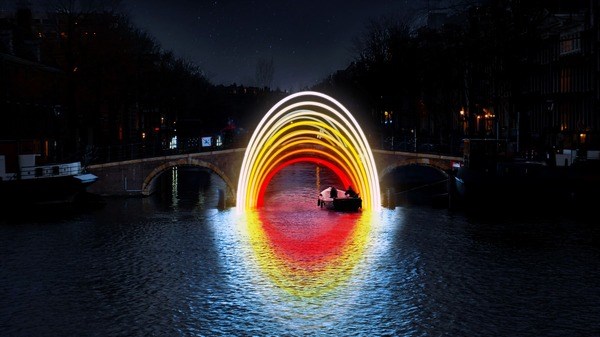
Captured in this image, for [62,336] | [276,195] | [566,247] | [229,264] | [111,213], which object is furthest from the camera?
[276,195]

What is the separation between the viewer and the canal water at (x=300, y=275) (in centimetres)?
2070

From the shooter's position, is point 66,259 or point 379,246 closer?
point 66,259

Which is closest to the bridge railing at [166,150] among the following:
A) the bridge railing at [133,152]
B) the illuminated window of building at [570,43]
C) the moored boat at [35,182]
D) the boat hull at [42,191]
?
the bridge railing at [133,152]

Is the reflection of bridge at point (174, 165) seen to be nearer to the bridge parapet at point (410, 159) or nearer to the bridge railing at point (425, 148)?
the bridge parapet at point (410, 159)

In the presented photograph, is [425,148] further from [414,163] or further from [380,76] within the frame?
[380,76]

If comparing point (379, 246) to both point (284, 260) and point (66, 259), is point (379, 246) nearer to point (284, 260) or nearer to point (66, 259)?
point (284, 260)

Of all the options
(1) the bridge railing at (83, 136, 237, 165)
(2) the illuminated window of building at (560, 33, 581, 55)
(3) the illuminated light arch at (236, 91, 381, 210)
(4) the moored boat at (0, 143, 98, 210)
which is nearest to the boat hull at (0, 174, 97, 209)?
(4) the moored boat at (0, 143, 98, 210)

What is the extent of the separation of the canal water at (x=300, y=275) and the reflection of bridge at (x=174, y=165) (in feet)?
44.0

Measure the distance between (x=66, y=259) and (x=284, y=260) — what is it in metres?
9.56

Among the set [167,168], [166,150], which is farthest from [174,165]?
[166,150]

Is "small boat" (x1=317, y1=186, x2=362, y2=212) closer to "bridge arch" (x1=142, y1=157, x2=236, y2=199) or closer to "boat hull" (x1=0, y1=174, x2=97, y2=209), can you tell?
"bridge arch" (x1=142, y1=157, x2=236, y2=199)

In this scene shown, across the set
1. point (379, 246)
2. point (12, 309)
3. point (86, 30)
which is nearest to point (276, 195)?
point (86, 30)

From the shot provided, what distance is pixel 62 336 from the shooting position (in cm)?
1958

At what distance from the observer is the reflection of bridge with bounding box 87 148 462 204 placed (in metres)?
60.2
